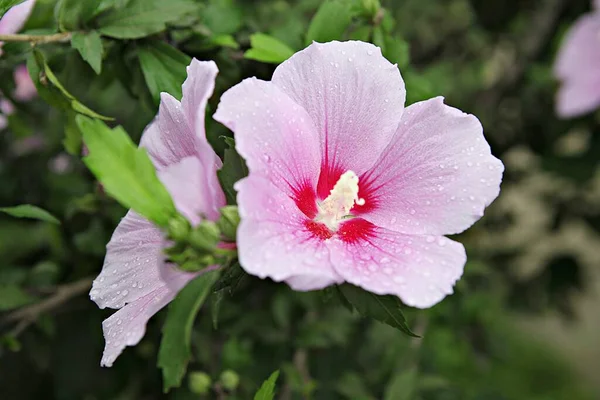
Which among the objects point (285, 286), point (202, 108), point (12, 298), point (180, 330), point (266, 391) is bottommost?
point (285, 286)

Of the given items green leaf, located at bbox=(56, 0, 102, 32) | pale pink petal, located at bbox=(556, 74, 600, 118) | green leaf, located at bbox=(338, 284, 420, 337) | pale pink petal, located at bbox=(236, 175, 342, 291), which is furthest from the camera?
pale pink petal, located at bbox=(556, 74, 600, 118)

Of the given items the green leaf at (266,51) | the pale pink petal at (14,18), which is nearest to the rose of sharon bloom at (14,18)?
the pale pink petal at (14,18)

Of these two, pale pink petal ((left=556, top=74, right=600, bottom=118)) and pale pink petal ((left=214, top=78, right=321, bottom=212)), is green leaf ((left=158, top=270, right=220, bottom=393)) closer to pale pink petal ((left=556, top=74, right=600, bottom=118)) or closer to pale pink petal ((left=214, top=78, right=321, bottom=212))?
pale pink petal ((left=214, top=78, right=321, bottom=212))

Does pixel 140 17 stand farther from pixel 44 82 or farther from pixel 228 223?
pixel 228 223

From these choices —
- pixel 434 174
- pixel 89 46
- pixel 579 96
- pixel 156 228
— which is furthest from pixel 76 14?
pixel 579 96

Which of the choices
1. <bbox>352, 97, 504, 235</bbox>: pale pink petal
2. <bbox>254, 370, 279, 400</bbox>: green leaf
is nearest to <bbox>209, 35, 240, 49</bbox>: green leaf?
<bbox>352, 97, 504, 235</bbox>: pale pink petal

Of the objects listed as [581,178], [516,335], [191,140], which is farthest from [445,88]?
[516,335]
